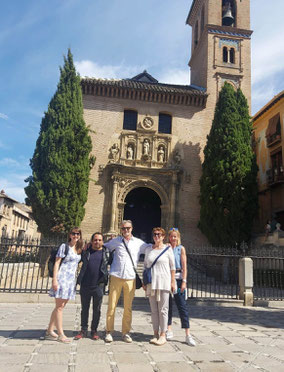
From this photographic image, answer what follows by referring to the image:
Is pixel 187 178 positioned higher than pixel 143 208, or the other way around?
pixel 187 178

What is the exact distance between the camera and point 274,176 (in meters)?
21.9

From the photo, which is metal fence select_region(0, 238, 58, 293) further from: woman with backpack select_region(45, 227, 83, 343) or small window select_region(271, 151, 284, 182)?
small window select_region(271, 151, 284, 182)

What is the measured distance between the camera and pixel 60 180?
53.8 ft

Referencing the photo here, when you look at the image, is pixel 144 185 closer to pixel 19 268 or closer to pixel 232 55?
pixel 19 268

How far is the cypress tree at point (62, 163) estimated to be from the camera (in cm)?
1625

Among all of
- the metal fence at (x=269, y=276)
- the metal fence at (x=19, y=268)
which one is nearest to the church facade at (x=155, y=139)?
the metal fence at (x=269, y=276)

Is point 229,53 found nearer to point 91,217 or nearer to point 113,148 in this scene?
point 113,148

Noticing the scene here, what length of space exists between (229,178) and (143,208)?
7.18m

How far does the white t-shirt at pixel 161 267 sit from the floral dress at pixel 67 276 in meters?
1.18

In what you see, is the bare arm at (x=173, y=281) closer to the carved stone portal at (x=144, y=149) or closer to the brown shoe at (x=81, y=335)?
the brown shoe at (x=81, y=335)

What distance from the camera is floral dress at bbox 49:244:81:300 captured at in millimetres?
4562

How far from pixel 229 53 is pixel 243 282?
1868 cm

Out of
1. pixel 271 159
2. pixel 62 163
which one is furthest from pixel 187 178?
pixel 62 163

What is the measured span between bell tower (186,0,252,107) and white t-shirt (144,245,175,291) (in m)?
18.4
